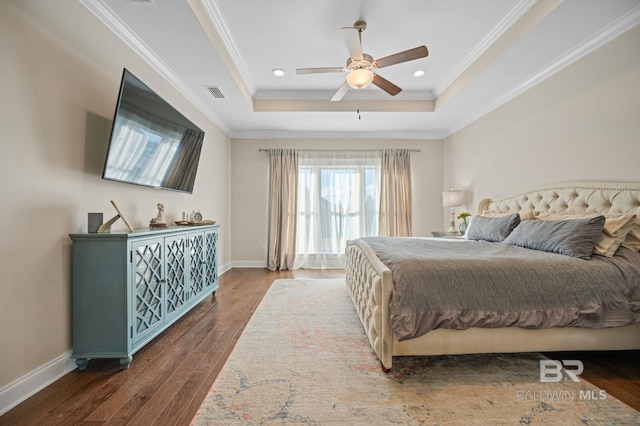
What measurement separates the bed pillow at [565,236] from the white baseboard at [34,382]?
3573 mm

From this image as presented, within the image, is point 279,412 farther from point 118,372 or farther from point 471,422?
point 118,372

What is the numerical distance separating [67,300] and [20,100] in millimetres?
1252

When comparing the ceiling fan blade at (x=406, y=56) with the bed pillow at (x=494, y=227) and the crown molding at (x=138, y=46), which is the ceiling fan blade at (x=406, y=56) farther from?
the crown molding at (x=138, y=46)

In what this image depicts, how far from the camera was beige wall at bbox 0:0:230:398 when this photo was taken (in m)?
1.52

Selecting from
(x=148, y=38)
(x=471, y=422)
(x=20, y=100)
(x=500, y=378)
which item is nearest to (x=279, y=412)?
(x=471, y=422)

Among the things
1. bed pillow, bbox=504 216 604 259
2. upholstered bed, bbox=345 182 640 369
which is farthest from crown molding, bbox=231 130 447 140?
upholstered bed, bbox=345 182 640 369

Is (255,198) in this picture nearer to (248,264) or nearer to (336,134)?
(248,264)

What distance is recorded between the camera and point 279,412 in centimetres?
147

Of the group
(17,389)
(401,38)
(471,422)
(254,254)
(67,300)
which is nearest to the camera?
(471,422)

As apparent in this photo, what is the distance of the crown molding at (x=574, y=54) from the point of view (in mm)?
2168

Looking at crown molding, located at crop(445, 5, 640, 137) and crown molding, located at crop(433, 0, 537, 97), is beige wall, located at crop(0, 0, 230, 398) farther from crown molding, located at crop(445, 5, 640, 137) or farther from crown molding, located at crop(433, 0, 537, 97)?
crown molding, located at crop(445, 5, 640, 137)

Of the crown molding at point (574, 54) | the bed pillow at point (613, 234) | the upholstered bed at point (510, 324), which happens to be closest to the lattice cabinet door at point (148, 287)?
the upholstered bed at point (510, 324)

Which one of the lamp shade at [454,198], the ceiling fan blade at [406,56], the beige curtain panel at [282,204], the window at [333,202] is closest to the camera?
the ceiling fan blade at [406,56]

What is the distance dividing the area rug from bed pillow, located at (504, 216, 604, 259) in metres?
0.83
